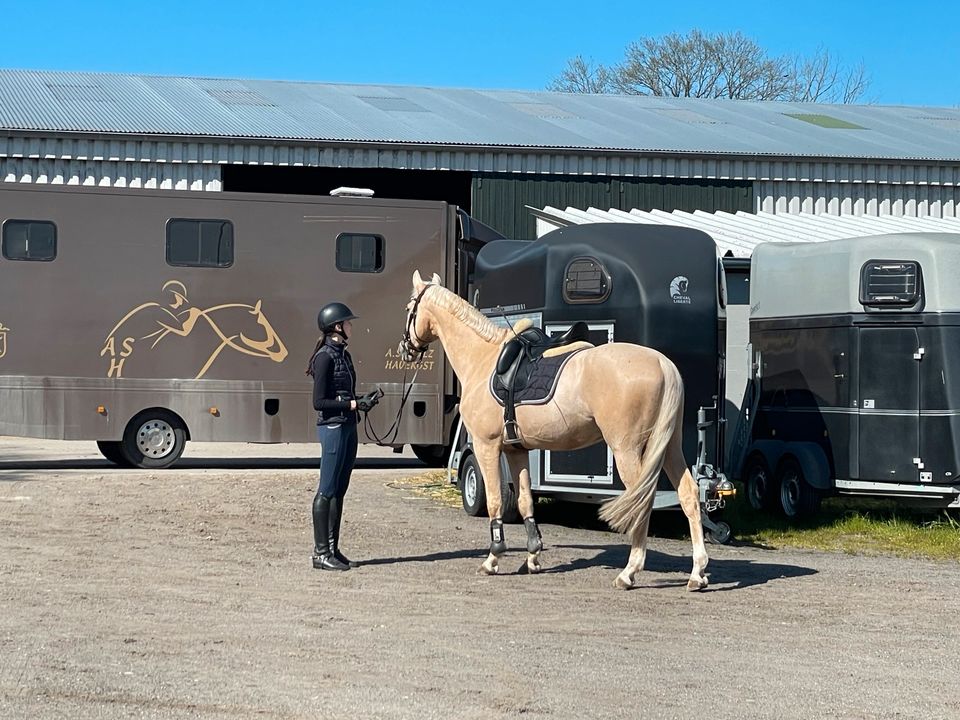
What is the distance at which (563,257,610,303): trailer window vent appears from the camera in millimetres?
13234

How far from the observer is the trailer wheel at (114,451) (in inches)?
746

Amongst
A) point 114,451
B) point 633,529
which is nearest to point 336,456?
point 633,529

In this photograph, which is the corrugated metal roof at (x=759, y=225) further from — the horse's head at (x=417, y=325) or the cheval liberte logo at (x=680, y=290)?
the horse's head at (x=417, y=325)

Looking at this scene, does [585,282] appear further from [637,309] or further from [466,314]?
[466,314]

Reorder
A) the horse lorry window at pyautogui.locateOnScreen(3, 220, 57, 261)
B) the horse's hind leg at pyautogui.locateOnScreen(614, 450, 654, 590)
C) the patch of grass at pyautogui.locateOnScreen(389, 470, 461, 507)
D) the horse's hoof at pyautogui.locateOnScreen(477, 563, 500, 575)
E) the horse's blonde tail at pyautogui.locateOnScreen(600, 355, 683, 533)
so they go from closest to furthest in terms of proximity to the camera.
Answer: the horse's blonde tail at pyautogui.locateOnScreen(600, 355, 683, 533) < the horse's hind leg at pyautogui.locateOnScreen(614, 450, 654, 590) < the horse's hoof at pyautogui.locateOnScreen(477, 563, 500, 575) < the patch of grass at pyautogui.locateOnScreen(389, 470, 461, 507) < the horse lorry window at pyautogui.locateOnScreen(3, 220, 57, 261)

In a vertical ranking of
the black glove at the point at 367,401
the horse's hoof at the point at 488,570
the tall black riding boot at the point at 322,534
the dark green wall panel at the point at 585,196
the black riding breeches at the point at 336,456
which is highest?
the dark green wall panel at the point at 585,196

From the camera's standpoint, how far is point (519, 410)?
10820 millimetres

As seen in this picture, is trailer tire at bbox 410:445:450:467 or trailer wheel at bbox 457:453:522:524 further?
trailer tire at bbox 410:445:450:467

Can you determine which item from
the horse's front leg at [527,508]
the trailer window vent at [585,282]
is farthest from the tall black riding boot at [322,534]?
the trailer window vent at [585,282]

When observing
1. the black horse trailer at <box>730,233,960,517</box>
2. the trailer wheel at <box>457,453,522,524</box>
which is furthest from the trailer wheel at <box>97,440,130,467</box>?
the black horse trailer at <box>730,233,960,517</box>

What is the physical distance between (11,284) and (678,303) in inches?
367

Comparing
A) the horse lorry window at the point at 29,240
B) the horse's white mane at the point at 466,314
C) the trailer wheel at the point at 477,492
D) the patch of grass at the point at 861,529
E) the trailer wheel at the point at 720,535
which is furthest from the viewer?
the horse lorry window at the point at 29,240

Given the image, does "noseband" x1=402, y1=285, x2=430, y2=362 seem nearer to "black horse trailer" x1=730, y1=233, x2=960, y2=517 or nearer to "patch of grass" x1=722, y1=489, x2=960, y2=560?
"patch of grass" x1=722, y1=489, x2=960, y2=560

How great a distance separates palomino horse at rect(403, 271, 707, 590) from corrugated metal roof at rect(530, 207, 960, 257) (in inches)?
313
